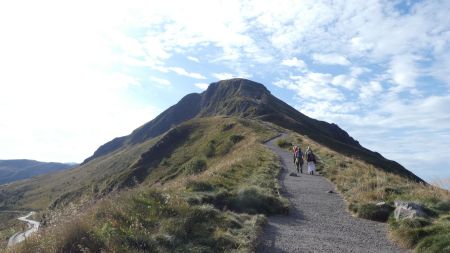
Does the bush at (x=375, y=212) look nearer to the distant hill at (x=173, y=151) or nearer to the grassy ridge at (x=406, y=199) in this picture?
the grassy ridge at (x=406, y=199)

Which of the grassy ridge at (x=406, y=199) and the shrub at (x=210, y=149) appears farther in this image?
the shrub at (x=210, y=149)

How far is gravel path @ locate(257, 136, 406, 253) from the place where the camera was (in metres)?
10.9

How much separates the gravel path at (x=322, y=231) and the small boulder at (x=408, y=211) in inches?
21.9

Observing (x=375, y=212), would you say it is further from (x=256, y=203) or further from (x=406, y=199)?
(x=256, y=203)

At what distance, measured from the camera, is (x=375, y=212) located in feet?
47.2

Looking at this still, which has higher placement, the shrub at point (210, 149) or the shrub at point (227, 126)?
the shrub at point (227, 126)

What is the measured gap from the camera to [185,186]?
16.9 meters

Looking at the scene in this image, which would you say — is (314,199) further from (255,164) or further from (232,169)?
(255,164)

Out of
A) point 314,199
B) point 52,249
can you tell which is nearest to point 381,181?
point 314,199

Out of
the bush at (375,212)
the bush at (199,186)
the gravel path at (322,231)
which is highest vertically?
the bush at (199,186)

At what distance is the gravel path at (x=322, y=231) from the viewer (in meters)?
10.9

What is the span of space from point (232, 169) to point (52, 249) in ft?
58.7

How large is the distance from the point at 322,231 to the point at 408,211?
245 centimetres

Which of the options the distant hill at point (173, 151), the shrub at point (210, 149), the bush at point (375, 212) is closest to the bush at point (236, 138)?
the shrub at point (210, 149)
